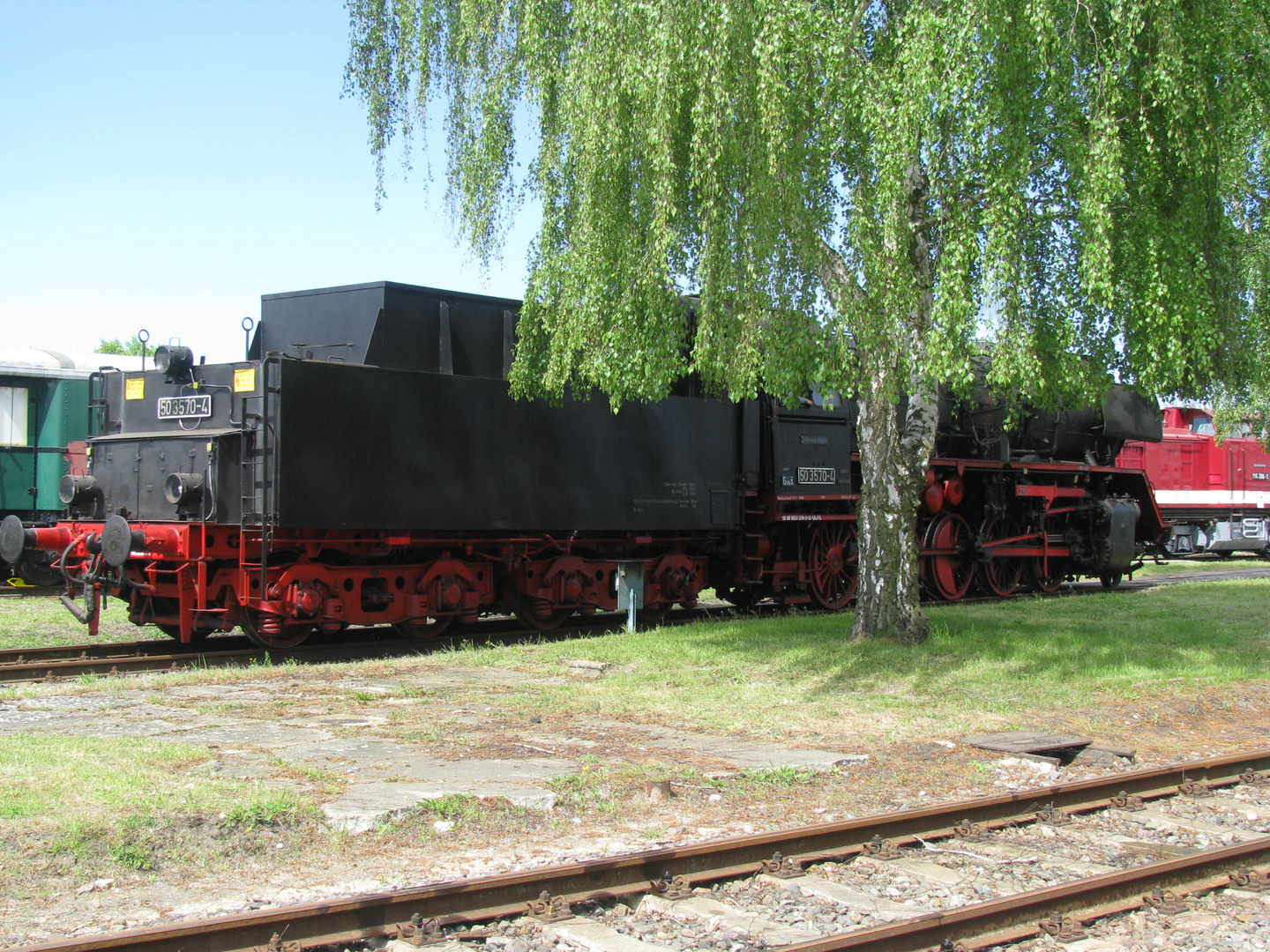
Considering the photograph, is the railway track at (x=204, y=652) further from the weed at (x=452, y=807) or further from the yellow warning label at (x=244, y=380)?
the weed at (x=452, y=807)

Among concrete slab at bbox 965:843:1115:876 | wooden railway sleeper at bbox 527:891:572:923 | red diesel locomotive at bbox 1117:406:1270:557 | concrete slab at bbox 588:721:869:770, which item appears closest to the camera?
wooden railway sleeper at bbox 527:891:572:923

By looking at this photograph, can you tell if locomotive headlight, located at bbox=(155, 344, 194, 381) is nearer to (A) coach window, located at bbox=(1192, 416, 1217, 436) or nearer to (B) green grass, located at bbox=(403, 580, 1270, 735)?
(B) green grass, located at bbox=(403, 580, 1270, 735)

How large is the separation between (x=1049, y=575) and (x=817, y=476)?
566 centimetres

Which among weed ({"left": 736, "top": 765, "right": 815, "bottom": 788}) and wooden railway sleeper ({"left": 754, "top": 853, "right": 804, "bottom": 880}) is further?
weed ({"left": 736, "top": 765, "right": 815, "bottom": 788})

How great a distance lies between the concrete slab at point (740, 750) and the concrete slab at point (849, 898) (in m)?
1.78

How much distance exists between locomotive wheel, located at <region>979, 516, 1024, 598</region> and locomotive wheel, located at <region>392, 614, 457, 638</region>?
832 cm

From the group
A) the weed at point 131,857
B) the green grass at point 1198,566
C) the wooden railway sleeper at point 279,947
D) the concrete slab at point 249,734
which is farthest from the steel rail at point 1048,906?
the green grass at point 1198,566

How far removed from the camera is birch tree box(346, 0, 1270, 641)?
8320mm

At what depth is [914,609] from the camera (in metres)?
10.7

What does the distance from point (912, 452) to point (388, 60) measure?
7.02 metres

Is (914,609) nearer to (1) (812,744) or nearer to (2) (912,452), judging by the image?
(2) (912,452)

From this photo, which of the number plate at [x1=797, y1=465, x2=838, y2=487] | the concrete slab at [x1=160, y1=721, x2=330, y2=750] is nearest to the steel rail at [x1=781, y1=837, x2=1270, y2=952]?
the concrete slab at [x1=160, y1=721, x2=330, y2=750]

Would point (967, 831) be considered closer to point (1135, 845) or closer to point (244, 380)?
point (1135, 845)

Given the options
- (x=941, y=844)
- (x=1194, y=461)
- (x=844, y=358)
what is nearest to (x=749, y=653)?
(x=844, y=358)
